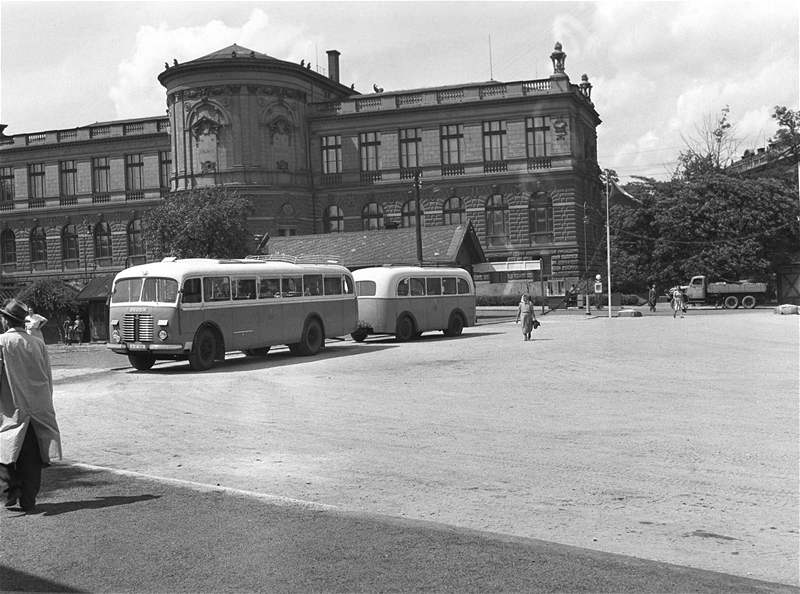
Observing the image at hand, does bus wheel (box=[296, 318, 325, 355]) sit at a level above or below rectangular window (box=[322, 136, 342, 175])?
below

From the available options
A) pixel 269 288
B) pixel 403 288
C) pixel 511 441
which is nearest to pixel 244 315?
pixel 269 288

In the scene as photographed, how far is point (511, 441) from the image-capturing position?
35.7 feet

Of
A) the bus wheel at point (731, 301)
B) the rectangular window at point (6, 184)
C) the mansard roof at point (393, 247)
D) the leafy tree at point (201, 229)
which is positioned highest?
the rectangular window at point (6, 184)

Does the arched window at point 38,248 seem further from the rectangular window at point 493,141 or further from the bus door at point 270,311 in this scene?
the bus door at point 270,311

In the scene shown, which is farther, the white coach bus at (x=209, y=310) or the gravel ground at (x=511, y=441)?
the white coach bus at (x=209, y=310)

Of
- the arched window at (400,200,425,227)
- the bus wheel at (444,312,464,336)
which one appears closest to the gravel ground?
the bus wheel at (444,312,464,336)

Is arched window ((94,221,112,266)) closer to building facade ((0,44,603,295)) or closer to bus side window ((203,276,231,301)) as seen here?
building facade ((0,44,603,295))

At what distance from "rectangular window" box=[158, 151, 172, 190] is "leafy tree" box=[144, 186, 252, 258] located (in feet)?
72.3

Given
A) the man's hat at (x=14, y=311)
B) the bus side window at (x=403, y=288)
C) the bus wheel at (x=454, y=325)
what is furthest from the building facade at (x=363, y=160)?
the man's hat at (x=14, y=311)

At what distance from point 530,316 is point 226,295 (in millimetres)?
10050

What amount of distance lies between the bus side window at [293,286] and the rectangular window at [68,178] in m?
61.7

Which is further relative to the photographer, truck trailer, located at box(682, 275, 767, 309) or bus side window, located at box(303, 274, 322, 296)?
truck trailer, located at box(682, 275, 767, 309)

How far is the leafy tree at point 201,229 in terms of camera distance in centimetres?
5509

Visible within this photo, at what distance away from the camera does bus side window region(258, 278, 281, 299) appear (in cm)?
2438
